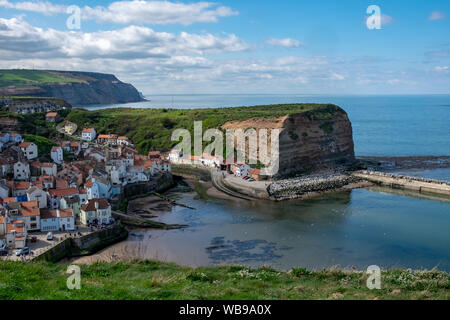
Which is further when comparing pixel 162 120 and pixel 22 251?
pixel 162 120

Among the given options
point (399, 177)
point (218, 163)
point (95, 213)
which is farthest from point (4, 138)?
point (399, 177)

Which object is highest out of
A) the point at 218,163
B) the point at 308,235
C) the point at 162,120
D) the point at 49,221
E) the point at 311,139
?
the point at 162,120

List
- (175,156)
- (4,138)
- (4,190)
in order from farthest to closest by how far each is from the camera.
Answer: (175,156), (4,138), (4,190)

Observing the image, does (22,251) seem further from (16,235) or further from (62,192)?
(62,192)

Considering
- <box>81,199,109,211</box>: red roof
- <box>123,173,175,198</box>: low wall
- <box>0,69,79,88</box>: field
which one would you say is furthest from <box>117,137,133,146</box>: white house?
<box>0,69,79,88</box>: field

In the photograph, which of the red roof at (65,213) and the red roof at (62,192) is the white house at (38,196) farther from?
the red roof at (65,213)

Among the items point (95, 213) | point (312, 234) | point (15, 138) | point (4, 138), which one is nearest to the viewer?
point (95, 213)
